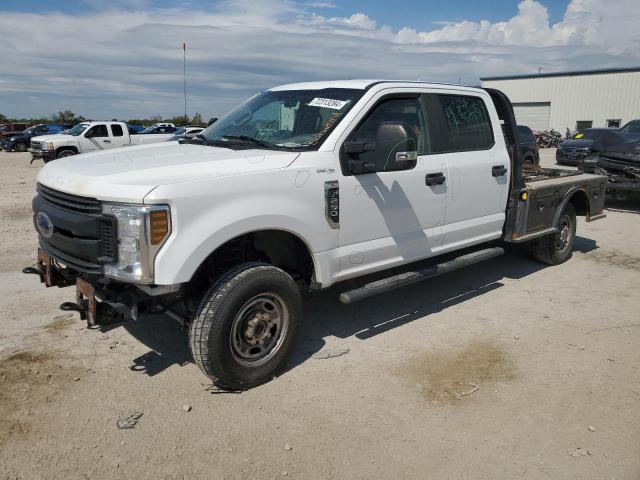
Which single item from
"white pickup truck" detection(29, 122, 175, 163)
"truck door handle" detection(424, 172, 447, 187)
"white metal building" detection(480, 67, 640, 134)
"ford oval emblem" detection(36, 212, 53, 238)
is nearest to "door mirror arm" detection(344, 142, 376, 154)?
"truck door handle" detection(424, 172, 447, 187)

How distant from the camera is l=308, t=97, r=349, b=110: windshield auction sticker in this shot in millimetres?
4266

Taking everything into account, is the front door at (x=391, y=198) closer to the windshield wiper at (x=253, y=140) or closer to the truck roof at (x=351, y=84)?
the truck roof at (x=351, y=84)

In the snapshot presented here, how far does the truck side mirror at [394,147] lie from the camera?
392 cm

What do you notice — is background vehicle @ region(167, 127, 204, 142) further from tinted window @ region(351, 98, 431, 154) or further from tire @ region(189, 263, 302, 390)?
tire @ region(189, 263, 302, 390)

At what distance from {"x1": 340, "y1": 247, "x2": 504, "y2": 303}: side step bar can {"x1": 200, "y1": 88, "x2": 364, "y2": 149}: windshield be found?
45.9 inches

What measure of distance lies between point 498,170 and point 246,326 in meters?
3.09

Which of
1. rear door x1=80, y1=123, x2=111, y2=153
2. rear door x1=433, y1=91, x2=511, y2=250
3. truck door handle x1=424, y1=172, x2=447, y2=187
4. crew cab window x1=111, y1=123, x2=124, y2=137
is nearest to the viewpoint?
truck door handle x1=424, y1=172, x2=447, y2=187

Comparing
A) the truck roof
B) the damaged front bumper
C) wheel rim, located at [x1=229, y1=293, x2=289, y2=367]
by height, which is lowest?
wheel rim, located at [x1=229, y1=293, x2=289, y2=367]

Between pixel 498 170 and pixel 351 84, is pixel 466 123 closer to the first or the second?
pixel 498 170

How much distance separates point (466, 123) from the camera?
519 centimetres

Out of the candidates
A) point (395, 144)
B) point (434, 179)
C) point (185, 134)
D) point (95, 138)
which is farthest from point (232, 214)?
point (95, 138)

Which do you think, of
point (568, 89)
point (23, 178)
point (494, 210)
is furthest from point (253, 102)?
point (568, 89)

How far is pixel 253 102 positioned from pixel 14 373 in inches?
116

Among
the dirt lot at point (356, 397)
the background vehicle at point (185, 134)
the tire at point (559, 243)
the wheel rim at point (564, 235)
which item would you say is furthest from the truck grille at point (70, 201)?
the wheel rim at point (564, 235)
